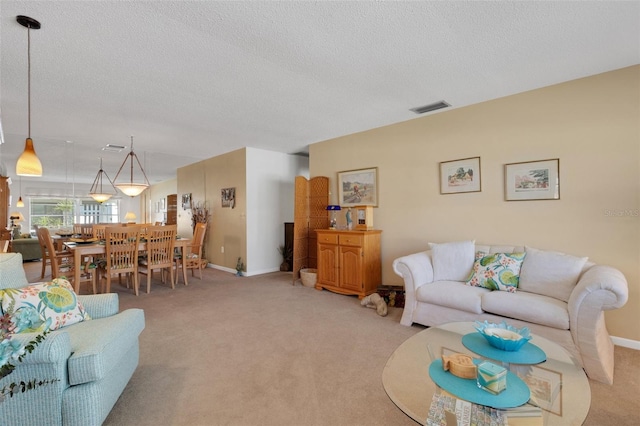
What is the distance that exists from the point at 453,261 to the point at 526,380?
188 centimetres

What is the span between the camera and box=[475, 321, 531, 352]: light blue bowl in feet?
5.47

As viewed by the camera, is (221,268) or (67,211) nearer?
(221,268)

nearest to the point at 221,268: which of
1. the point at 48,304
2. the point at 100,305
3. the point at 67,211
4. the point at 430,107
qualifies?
the point at 100,305

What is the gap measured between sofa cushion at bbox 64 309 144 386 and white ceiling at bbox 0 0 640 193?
77.3 inches

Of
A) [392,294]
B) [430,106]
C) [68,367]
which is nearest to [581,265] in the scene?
[392,294]

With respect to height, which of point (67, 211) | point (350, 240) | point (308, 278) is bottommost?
point (308, 278)

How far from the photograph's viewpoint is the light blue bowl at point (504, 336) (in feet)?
5.47

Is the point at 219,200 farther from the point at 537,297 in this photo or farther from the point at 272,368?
the point at 537,297

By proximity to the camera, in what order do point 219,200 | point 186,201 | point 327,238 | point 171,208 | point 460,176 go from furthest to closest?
1. point 171,208
2. point 186,201
3. point 219,200
4. point 327,238
5. point 460,176

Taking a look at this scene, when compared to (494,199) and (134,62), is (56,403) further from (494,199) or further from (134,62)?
(494,199)

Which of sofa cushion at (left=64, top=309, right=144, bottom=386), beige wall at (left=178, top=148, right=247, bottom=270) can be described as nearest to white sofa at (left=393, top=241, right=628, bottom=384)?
sofa cushion at (left=64, top=309, right=144, bottom=386)

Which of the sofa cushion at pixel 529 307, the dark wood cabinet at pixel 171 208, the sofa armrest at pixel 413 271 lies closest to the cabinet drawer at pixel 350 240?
the sofa armrest at pixel 413 271

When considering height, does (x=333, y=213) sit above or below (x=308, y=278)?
above

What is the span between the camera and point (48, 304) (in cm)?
192
